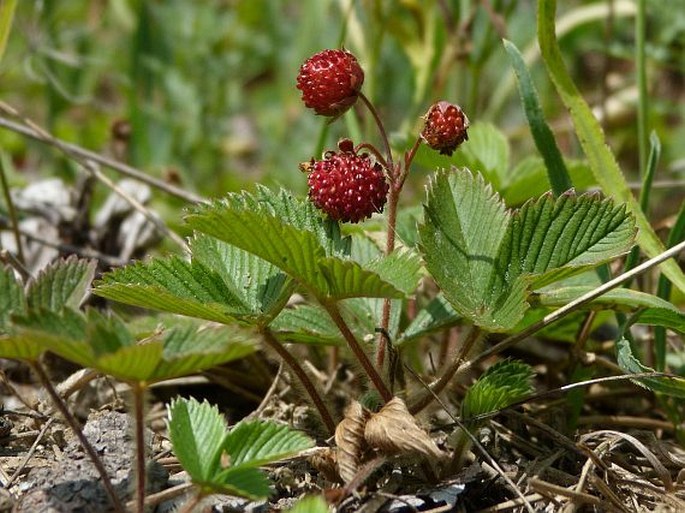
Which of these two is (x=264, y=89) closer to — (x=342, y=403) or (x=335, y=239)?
(x=342, y=403)

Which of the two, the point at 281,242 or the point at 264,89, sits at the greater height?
the point at 264,89

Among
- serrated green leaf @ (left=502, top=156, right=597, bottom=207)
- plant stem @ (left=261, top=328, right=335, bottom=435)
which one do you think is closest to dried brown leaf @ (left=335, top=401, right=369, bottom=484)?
plant stem @ (left=261, top=328, right=335, bottom=435)

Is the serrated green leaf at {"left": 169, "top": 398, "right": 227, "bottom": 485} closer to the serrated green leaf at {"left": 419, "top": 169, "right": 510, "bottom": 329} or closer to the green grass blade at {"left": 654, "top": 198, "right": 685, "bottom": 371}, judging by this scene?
the serrated green leaf at {"left": 419, "top": 169, "right": 510, "bottom": 329}

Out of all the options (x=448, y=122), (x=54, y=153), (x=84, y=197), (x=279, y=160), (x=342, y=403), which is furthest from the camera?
(x=279, y=160)

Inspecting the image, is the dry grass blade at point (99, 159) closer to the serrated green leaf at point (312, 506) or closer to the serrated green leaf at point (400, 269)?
the serrated green leaf at point (400, 269)

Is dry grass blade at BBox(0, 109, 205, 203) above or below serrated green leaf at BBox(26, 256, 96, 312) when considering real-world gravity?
above

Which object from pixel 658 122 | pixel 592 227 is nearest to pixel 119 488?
pixel 592 227

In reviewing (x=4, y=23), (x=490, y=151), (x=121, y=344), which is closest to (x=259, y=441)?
(x=121, y=344)

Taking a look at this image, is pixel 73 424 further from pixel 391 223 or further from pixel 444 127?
pixel 444 127
